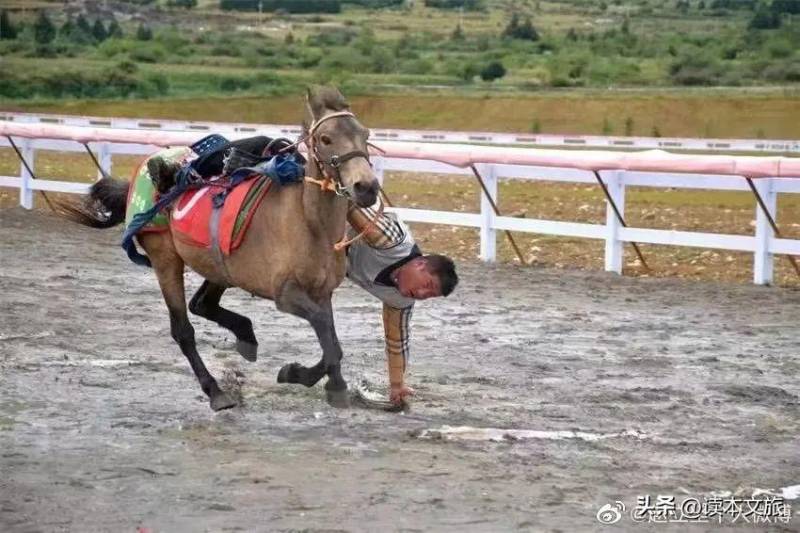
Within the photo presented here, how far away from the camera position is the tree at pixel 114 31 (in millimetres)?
55578

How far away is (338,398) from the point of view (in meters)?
8.04

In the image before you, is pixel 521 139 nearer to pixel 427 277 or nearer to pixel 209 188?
pixel 209 188

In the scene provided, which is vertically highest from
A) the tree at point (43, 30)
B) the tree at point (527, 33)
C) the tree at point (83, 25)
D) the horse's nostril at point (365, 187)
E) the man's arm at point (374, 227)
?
the horse's nostril at point (365, 187)

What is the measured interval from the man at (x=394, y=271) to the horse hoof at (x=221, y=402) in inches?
35.7

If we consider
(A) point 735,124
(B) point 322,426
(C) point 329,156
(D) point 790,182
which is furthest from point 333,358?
(A) point 735,124

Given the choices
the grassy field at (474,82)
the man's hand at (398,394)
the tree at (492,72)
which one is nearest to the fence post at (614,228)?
the grassy field at (474,82)

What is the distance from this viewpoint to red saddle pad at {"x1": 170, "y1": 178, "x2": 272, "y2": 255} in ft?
27.1

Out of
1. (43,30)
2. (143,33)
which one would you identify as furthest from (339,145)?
(143,33)

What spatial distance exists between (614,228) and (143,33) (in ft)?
149

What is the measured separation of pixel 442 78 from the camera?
52562mm

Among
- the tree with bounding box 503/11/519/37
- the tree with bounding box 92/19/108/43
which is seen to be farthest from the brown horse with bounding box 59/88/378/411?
the tree with bounding box 503/11/519/37

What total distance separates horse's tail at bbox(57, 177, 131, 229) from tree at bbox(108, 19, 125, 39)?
152ft

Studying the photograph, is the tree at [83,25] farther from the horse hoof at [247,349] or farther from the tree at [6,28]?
the horse hoof at [247,349]

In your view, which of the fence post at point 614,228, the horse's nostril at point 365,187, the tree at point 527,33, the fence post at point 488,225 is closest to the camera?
the horse's nostril at point 365,187
